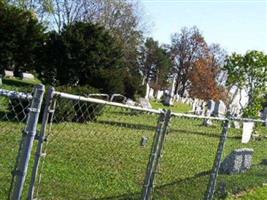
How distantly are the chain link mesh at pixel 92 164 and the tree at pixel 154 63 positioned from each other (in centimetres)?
6637

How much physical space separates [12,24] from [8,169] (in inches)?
1228

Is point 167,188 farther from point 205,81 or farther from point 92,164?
point 205,81

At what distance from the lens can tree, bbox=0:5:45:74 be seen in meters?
36.3

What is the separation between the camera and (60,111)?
12516 millimetres

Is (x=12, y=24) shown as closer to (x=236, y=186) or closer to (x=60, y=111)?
(x=60, y=111)

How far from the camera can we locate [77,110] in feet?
43.2

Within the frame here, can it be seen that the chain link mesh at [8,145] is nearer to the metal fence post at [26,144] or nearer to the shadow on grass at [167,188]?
the metal fence post at [26,144]

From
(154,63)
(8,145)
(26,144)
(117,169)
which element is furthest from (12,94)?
(154,63)

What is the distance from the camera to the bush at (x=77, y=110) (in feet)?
35.7

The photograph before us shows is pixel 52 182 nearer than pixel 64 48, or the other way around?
pixel 52 182

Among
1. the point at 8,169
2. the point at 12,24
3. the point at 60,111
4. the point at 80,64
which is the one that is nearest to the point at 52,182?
the point at 8,169

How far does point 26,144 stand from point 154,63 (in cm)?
7828

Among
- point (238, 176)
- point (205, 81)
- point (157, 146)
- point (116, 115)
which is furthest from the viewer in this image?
point (205, 81)

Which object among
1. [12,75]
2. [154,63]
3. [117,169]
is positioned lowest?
[117,169]
